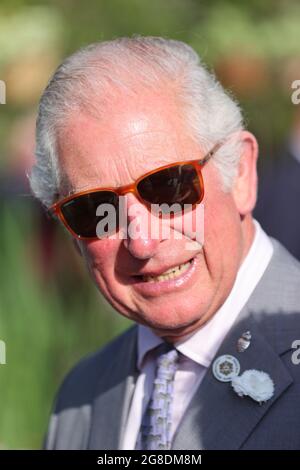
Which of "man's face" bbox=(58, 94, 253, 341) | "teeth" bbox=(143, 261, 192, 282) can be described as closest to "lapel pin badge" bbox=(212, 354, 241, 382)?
"man's face" bbox=(58, 94, 253, 341)

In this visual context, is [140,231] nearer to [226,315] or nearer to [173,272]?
[173,272]

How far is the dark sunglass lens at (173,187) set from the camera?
2080 millimetres

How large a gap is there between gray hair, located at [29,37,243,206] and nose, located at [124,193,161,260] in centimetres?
24

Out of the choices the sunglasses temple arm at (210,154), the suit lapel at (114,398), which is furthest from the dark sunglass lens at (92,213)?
the suit lapel at (114,398)

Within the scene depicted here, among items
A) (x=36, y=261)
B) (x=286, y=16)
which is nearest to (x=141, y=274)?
(x=36, y=261)

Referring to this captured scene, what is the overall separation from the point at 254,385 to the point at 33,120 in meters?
3.51

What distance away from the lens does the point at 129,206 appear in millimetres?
2102

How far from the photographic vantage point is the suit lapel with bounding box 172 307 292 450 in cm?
200

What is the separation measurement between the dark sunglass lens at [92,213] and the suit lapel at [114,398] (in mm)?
500

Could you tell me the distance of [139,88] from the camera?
209 centimetres

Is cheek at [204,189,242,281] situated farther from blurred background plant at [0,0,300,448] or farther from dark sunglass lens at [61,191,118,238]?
blurred background plant at [0,0,300,448]

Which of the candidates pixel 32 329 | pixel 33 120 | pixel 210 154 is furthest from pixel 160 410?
pixel 33 120

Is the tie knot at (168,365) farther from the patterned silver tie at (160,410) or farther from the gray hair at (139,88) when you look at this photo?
the gray hair at (139,88)

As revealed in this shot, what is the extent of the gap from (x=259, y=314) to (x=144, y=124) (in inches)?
24.1
